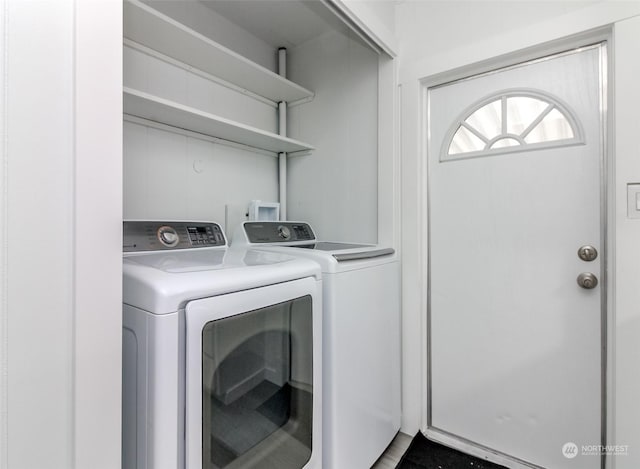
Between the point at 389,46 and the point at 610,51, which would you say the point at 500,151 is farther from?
the point at 389,46

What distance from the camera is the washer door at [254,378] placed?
867 mm

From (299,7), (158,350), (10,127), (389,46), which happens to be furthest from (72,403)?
(299,7)

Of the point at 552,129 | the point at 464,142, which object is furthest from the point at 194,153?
the point at 552,129

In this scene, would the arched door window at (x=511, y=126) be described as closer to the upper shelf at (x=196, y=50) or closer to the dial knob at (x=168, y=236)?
the upper shelf at (x=196, y=50)

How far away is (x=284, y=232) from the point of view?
6.51 feet

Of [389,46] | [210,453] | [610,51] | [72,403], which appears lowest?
[210,453]

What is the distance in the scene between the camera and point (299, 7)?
1920mm

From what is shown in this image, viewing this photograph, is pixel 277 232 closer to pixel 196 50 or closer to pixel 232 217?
pixel 232 217

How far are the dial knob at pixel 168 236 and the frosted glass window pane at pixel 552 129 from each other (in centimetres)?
180

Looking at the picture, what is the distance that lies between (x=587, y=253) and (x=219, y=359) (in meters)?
1.62

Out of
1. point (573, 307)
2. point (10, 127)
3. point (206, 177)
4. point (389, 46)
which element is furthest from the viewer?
point (206, 177)

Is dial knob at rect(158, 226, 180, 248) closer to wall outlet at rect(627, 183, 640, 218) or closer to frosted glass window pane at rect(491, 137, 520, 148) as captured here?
frosted glass window pane at rect(491, 137, 520, 148)

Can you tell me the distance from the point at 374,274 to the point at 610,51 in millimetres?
1418

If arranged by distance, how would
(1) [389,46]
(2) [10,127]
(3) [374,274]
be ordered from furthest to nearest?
(1) [389,46] → (3) [374,274] → (2) [10,127]
